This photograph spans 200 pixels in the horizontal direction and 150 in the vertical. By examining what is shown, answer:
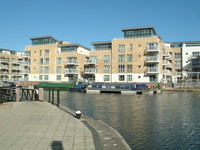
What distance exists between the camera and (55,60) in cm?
6022

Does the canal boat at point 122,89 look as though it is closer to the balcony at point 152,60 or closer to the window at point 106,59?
the balcony at point 152,60

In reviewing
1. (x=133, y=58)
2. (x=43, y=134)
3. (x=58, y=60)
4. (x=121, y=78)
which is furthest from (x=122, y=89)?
(x=43, y=134)

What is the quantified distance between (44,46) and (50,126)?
56.7 meters

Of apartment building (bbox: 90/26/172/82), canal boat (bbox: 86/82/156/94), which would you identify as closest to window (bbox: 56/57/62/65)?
apartment building (bbox: 90/26/172/82)

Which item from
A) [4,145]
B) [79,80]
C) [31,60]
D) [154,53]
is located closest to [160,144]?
[4,145]

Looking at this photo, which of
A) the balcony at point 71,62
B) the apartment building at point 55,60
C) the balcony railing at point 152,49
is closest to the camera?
the balcony railing at point 152,49

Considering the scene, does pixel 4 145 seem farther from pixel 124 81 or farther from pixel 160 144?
pixel 124 81

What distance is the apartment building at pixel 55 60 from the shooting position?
188ft

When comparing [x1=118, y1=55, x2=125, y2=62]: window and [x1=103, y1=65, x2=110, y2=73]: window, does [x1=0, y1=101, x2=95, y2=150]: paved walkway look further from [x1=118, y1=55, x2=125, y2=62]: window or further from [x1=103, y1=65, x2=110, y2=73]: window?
[x1=103, y1=65, x2=110, y2=73]: window

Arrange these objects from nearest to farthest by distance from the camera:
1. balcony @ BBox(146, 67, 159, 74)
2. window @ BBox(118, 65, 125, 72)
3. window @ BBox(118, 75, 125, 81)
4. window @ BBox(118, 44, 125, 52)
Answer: balcony @ BBox(146, 67, 159, 74)
window @ BBox(118, 75, 125, 81)
window @ BBox(118, 65, 125, 72)
window @ BBox(118, 44, 125, 52)

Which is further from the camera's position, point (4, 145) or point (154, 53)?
point (154, 53)

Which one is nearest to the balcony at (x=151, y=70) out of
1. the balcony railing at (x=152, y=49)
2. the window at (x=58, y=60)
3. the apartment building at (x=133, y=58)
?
the apartment building at (x=133, y=58)

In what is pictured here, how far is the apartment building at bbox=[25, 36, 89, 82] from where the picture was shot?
188ft

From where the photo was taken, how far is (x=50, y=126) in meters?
8.43
